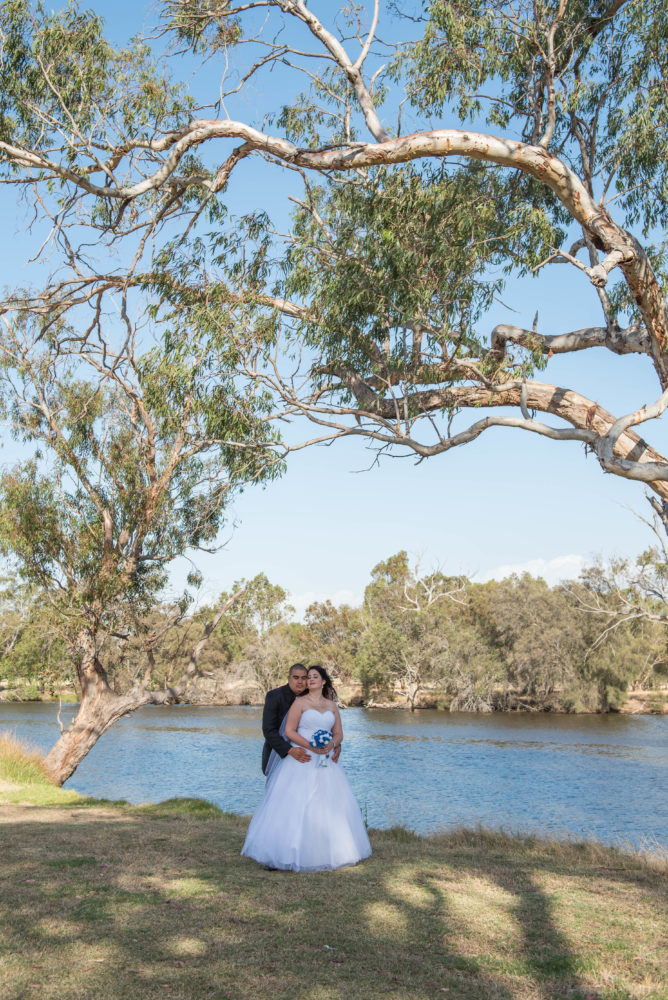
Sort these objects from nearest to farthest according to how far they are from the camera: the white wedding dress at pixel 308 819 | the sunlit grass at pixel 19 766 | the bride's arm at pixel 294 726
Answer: the white wedding dress at pixel 308 819, the bride's arm at pixel 294 726, the sunlit grass at pixel 19 766

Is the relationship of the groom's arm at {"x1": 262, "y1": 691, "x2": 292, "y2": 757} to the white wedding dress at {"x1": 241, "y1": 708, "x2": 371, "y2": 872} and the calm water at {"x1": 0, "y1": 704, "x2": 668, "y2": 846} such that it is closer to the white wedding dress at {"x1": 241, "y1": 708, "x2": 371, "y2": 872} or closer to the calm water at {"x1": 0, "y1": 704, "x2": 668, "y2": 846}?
the white wedding dress at {"x1": 241, "y1": 708, "x2": 371, "y2": 872}

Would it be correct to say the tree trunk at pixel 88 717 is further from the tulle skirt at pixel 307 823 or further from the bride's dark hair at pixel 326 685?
the tulle skirt at pixel 307 823

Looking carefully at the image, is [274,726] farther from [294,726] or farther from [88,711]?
[88,711]

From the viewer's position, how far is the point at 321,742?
17.1 feet

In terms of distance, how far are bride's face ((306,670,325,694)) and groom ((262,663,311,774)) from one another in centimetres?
4

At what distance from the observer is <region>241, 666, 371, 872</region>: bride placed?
4.97m

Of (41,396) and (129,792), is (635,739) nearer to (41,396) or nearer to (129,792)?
(129,792)

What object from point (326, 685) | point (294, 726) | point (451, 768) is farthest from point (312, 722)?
point (451, 768)

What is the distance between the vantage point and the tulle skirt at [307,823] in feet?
16.3

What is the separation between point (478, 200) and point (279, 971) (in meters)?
7.11

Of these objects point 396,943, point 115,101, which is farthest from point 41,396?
point 396,943

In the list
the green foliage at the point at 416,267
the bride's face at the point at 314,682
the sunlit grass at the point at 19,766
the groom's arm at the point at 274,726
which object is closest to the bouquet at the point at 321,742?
the groom's arm at the point at 274,726

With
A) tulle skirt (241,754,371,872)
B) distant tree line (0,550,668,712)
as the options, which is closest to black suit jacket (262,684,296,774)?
tulle skirt (241,754,371,872)

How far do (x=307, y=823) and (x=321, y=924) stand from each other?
1.26 metres
